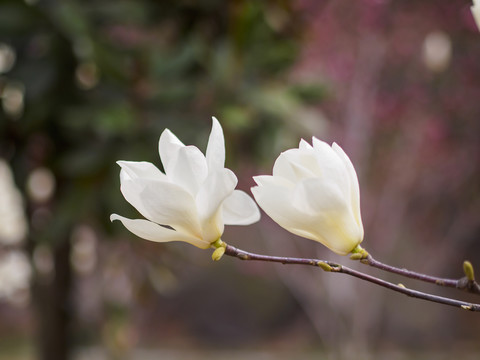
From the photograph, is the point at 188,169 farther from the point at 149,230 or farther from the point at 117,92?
the point at 117,92

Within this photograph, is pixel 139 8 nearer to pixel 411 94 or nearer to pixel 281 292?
pixel 411 94

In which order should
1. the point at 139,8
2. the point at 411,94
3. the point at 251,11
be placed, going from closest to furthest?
the point at 251,11
the point at 139,8
the point at 411,94

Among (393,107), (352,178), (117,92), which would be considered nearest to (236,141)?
(117,92)

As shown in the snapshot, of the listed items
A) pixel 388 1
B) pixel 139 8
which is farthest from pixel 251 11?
pixel 388 1

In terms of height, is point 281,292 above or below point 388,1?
below

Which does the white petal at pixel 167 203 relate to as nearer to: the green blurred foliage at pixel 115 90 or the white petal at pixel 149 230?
the white petal at pixel 149 230

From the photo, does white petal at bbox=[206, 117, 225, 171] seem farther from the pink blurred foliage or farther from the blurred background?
the pink blurred foliage
